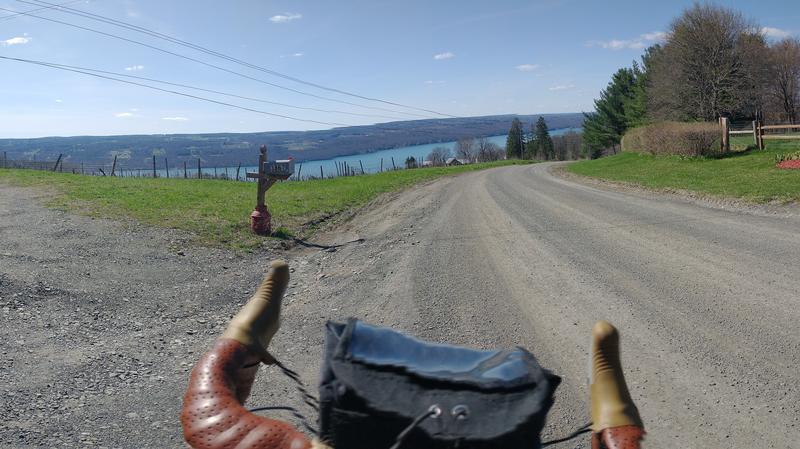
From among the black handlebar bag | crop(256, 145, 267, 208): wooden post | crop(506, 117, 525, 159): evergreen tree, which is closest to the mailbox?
crop(256, 145, 267, 208): wooden post

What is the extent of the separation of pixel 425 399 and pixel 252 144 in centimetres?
12744

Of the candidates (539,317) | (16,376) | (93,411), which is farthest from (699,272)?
(16,376)

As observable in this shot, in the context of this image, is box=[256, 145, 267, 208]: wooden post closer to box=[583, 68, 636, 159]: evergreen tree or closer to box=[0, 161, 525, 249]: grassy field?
box=[0, 161, 525, 249]: grassy field

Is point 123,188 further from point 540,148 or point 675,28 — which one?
point 540,148

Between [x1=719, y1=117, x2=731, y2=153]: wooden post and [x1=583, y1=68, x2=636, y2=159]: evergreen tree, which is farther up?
[x1=583, y1=68, x2=636, y2=159]: evergreen tree

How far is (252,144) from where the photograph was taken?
12394 centimetres

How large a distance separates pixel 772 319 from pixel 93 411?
20.6 feet

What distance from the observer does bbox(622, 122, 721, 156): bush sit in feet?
85.0

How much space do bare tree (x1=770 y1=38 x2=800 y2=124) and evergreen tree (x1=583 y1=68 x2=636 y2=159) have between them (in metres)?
12.7

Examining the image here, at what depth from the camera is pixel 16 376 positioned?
217 inches

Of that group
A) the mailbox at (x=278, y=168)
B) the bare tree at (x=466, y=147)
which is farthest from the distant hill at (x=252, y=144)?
the mailbox at (x=278, y=168)

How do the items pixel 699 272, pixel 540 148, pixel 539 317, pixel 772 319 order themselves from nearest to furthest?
pixel 772 319, pixel 539 317, pixel 699 272, pixel 540 148

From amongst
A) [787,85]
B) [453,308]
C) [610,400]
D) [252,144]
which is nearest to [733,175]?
[453,308]

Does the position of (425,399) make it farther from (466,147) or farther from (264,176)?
(466,147)
